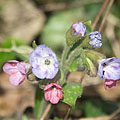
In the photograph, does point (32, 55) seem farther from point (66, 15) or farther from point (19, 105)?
point (66, 15)

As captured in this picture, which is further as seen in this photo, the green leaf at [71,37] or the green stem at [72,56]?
the green stem at [72,56]

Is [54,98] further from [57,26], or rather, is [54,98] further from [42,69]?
[57,26]

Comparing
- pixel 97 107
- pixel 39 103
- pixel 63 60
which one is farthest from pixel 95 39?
pixel 97 107

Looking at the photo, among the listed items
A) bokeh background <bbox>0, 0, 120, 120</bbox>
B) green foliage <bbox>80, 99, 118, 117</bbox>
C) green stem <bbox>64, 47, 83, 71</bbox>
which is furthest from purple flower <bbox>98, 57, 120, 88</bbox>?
bokeh background <bbox>0, 0, 120, 120</bbox>

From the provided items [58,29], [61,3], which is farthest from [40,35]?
[61,3]

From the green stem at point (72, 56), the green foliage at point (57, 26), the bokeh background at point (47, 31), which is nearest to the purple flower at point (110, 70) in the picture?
the green stem at point (72, 56)

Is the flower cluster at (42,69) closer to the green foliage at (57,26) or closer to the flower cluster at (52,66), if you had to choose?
the flower cluster at (52,66)
